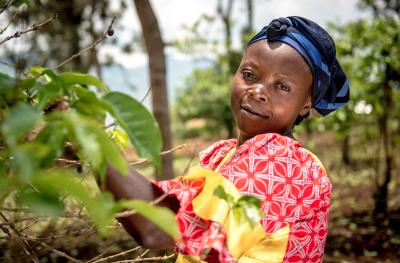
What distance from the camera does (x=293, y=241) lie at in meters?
1.25

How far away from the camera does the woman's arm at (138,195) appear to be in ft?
3.10

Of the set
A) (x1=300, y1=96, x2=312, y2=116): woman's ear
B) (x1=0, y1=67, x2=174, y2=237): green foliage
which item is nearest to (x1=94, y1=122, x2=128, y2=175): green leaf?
(x1=0, y1=67, x2=174, y2=237): green foliage

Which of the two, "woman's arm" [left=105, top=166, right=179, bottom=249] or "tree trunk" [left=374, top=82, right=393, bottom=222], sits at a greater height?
"woman's arm" [left=105, top=166, right=179, bottom=249]

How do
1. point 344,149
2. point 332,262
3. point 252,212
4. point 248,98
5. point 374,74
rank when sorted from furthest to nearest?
point 344,149 < point 374,74 < point 332,262 < point 248,98 < point 252,212

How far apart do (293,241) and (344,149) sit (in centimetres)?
1123

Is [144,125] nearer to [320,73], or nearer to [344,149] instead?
[320,73]

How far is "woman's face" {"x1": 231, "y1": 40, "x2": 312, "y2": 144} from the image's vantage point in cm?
134

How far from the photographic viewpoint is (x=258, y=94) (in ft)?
4.40

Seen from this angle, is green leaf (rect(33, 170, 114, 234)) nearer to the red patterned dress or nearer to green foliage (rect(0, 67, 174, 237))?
green foliage (rect(0, 67, 174, 237))

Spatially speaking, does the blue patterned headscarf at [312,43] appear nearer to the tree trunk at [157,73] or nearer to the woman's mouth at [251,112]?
the woman's mouth at [251,112]

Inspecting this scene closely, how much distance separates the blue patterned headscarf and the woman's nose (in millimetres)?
160

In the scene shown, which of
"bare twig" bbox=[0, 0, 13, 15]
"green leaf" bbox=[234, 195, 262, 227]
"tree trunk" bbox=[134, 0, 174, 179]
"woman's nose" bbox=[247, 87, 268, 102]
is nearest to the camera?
"green leaf" bbox=[234, 195, 262, 227]

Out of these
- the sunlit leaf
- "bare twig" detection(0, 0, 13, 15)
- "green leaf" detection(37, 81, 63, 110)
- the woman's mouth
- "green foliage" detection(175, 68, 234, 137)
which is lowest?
"green foliage" detection(175, 68, 234, 137)

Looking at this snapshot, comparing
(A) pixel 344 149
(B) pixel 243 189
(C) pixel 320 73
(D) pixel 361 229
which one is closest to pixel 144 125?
(B) pixel 243 189
